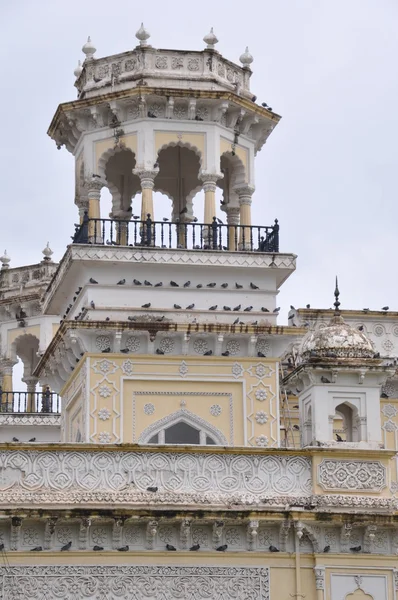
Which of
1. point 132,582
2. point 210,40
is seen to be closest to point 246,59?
point 210,40

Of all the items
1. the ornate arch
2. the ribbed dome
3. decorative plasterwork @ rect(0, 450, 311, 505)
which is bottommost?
decorative plasterwork @ rect(0, 450, 311, 505)

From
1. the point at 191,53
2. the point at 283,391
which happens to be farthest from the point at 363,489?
the point at 191,53

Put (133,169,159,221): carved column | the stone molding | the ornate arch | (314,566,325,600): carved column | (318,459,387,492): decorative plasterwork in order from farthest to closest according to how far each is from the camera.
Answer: (133,169,159,221): carved column, the ornate arch, (318,459,387,492): decorative plasterwork, (314,566,325,600): carved column, the stone molding

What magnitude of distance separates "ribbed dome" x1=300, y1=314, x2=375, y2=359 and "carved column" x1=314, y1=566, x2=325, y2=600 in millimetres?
3772

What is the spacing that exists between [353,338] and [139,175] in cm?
685

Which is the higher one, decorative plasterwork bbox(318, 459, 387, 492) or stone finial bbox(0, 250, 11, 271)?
stone finial bbox(0, 250, 11, 271)

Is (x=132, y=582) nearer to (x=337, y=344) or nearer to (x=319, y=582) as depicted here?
(x=319, y=582)

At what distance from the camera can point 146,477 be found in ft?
95.5

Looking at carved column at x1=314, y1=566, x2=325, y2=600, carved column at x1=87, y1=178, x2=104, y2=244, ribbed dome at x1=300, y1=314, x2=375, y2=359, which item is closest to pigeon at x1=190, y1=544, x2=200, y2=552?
carved column at x1=314, y1=566, x2=325, y2=600

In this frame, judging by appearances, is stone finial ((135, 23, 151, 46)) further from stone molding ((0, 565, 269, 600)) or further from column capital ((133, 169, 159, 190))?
stone molding ((0, 565, 269, 600))

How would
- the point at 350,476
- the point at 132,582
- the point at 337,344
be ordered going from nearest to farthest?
the point at 132,582 < the point at 350,476 < the point at 337,344

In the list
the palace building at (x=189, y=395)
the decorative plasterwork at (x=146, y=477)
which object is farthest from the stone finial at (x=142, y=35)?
the decorative plasterwork at (x=146, y=477)

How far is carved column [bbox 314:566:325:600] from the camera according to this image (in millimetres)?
28906

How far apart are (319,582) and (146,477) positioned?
335 centimetres
